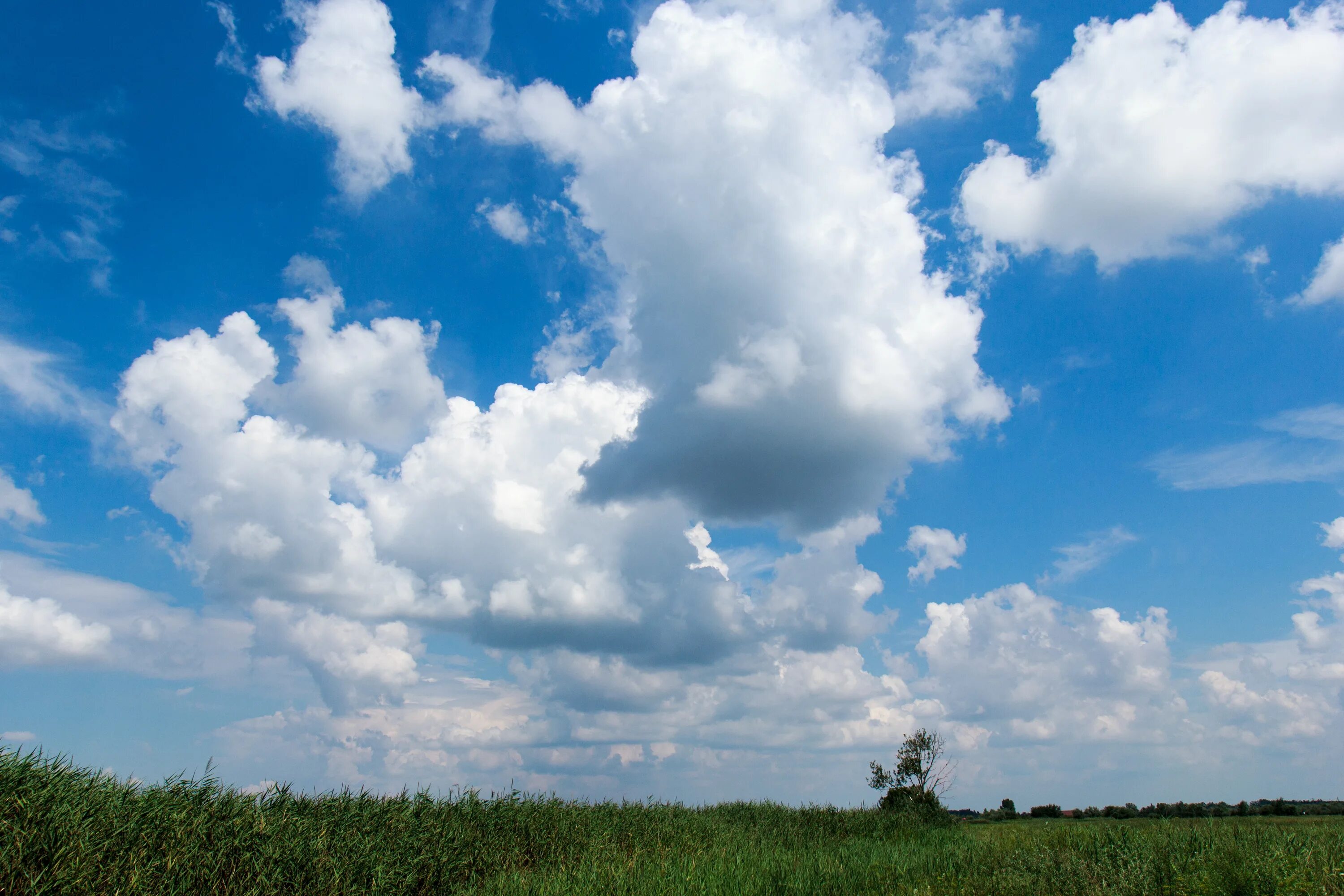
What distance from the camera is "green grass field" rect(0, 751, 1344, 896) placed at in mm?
12984

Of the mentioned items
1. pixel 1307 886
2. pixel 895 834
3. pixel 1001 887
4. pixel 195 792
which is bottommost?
pixel 895 834

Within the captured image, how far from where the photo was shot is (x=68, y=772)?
1431 centimetres

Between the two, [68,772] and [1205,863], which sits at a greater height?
[68,772]

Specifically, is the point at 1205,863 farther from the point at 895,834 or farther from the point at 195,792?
the point at 195,792

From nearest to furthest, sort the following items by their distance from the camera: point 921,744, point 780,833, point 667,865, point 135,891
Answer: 1. point 135,891
2. point 667,865
3. point 780,833
4. point 921,744

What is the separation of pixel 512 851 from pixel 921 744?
3741 centimetres

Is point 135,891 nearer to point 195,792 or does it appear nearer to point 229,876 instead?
point 229,876

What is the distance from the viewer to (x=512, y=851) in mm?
22984

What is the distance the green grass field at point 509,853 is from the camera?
12984 mm

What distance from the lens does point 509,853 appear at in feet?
74.7

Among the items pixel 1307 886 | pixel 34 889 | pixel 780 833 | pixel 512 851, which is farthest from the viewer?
pixel 780 833

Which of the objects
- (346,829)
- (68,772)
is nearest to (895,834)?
(346,829)

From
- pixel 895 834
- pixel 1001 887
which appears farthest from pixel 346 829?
pixel 895 834

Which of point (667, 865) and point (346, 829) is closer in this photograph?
point (346, 829)
